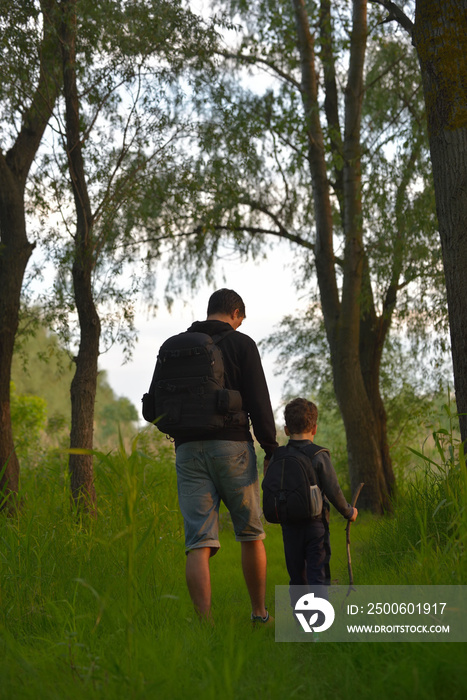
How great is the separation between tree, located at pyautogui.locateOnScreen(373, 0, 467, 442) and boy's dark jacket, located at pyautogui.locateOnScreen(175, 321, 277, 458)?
1.68 meters

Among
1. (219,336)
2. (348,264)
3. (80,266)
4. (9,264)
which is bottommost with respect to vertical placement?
(219,336)

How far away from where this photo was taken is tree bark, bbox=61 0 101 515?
320 inches

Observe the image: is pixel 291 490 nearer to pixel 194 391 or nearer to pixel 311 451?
pixel 311 451

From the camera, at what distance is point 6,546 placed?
484 cm

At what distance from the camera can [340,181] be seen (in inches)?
541

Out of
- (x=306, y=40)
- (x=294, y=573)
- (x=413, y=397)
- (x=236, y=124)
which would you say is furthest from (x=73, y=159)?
(x=413, y=397)

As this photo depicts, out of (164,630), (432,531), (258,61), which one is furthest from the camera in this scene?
(258,61)

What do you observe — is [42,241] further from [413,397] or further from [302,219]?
[413,397]

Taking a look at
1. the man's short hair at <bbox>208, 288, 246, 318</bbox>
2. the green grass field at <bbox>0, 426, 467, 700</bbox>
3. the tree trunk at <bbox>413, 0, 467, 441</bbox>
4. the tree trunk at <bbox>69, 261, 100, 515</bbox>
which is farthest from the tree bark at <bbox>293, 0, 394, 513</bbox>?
the man's short hair at <bbox>208, 288, 246, 318</bbox>

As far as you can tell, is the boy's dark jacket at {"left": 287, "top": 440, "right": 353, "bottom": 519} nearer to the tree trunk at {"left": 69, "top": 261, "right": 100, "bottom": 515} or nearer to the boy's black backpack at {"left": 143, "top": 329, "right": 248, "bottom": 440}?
the boy's black backpack at {"left": 143, "top": 329, "right": 248, "bottom": 440}

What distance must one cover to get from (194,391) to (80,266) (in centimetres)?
457

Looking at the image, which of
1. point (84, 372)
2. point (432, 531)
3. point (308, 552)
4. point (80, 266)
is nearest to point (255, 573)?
point (308, 552)

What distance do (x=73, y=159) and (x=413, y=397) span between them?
915cm

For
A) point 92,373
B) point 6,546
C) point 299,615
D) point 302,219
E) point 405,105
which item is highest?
point 405,105
